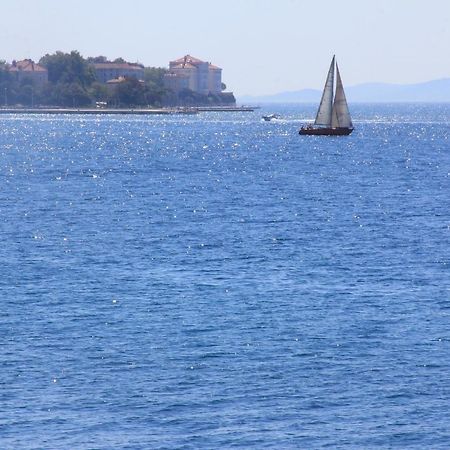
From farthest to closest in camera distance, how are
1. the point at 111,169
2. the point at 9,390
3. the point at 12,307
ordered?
1. the point at 111,169
2. the point at 12,307
3. the point at 9,390

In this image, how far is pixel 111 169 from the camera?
15125 cm

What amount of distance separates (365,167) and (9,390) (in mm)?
117548

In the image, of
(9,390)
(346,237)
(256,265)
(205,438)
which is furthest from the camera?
(346,237)

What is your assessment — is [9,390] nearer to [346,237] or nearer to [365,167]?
[346,237]

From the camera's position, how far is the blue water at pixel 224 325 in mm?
37594

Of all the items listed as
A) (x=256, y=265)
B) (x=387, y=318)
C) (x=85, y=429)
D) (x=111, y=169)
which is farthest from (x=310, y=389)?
(x=111, y=169)

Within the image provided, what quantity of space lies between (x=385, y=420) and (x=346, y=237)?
4103 cm

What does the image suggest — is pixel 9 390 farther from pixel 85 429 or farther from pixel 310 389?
pixel 310 389

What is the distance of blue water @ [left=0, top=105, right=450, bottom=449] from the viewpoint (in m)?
37.6

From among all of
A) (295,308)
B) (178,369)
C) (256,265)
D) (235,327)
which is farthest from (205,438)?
(256,265)

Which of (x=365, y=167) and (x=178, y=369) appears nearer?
(x=178, y=369)

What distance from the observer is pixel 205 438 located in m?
36.3

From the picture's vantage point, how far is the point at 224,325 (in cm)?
5038

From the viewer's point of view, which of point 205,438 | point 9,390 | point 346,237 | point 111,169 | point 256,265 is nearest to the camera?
point 205,438
